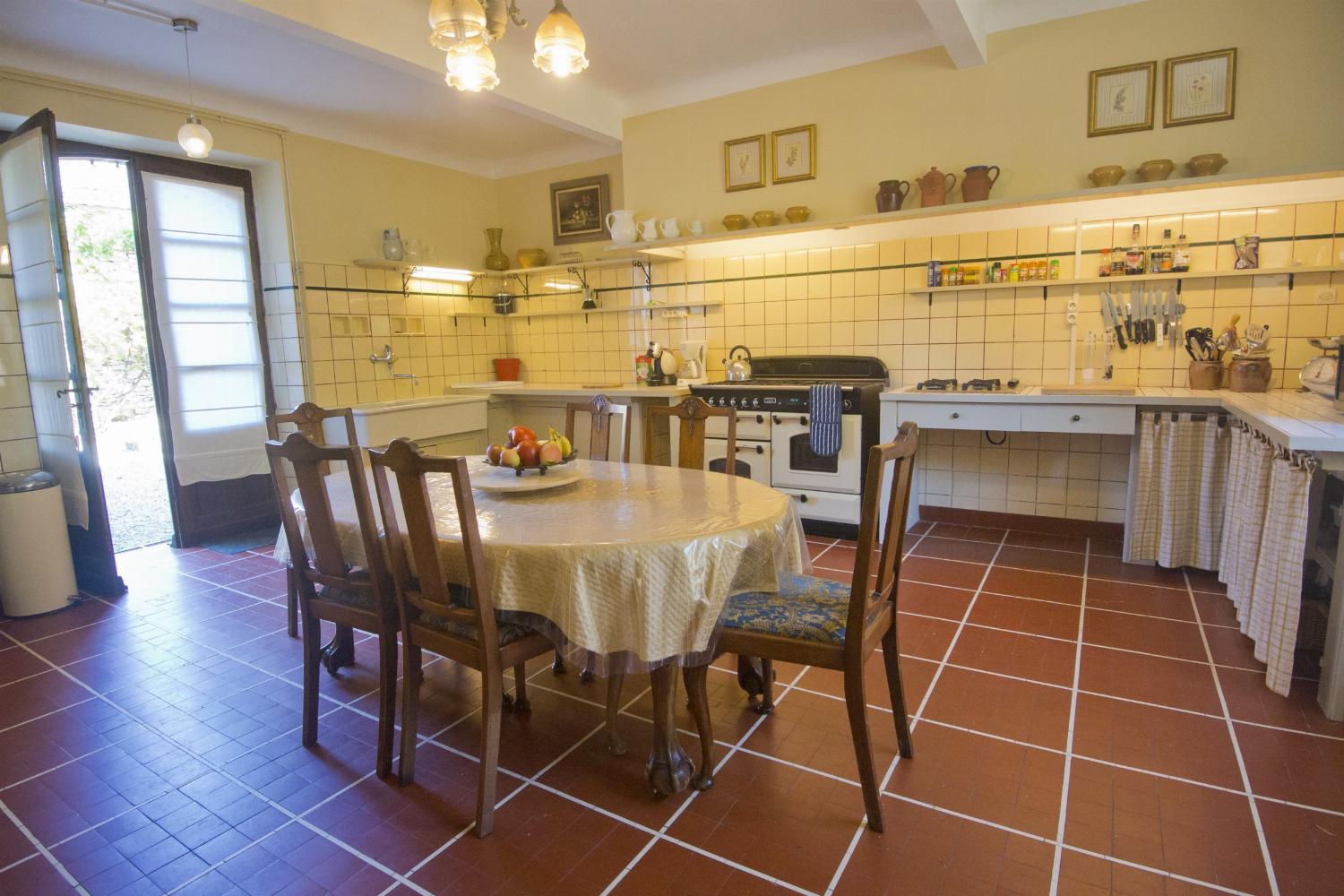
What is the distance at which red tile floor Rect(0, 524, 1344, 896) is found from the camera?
149 cm

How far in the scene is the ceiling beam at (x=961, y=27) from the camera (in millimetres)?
2801

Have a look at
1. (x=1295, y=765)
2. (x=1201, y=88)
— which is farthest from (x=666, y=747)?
(x=1201, y=88)

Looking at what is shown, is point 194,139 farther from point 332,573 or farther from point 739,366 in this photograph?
point 739,366

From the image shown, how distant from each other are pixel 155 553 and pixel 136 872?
299 cm

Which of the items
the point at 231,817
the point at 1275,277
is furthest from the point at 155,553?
the point at 1275,277

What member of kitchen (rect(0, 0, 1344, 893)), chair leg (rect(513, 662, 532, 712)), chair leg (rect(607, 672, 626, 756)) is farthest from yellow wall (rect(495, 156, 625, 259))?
chair leg (rect(607, 672, 626, 756))

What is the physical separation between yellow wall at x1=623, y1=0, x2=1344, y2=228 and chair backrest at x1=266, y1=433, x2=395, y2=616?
299 cm

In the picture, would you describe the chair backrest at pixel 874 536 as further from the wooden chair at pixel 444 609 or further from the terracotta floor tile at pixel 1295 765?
the terracotta floor tile at pixel 1295 765

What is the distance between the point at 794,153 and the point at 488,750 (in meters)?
3.44

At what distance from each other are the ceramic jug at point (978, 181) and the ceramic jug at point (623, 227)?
191cm

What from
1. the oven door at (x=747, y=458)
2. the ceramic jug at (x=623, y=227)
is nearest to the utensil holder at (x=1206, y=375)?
the oven door at (x=747, y=458)

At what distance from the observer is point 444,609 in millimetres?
1688

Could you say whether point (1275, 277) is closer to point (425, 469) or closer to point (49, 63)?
point (425, 469)

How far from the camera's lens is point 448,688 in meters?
2.36
